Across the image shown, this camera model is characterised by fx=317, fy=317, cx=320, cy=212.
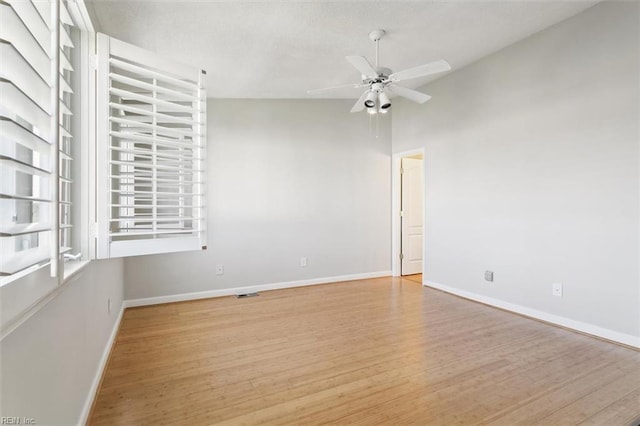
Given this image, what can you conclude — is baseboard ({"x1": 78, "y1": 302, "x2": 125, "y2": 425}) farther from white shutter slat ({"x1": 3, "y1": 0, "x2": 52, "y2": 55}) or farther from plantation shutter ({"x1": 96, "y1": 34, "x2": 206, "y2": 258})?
white shutter slat ({"x1": 3, "y1": 0, "x2": 52, "y2": 55})

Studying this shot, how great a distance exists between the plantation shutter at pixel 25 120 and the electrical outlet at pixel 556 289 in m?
4.02

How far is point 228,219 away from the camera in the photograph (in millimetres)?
4398

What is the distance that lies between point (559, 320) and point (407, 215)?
2697mm

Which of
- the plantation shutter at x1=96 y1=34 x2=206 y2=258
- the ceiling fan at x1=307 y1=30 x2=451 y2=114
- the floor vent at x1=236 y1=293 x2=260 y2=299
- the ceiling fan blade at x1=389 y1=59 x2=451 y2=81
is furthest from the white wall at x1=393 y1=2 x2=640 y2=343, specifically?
the plantation shutter at x1=96 y1=34 x2=206 y2=258

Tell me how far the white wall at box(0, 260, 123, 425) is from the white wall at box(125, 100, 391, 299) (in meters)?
1.95

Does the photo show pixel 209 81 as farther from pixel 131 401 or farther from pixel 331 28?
pixel 131 401

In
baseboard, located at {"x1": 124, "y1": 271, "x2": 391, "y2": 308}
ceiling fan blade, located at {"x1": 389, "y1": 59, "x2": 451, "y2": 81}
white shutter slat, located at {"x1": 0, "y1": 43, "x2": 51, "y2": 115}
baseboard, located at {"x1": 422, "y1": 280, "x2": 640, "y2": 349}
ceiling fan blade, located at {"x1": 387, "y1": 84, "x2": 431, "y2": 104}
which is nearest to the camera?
white shutter slat, located at {"x1": 0, "y1": 43, "x2": 51, "y2": 115}

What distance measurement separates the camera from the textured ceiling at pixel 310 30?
2.58 meters

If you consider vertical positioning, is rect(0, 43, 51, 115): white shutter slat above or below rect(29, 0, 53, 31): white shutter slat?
below

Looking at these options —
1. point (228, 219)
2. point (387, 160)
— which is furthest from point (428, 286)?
point (228, 219)

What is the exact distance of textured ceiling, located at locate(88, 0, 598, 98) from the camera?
258cm

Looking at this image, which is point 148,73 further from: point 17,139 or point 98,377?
point 98,377

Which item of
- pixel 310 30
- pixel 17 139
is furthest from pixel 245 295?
pixel 17 139

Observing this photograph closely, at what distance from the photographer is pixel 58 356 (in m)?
1.35
